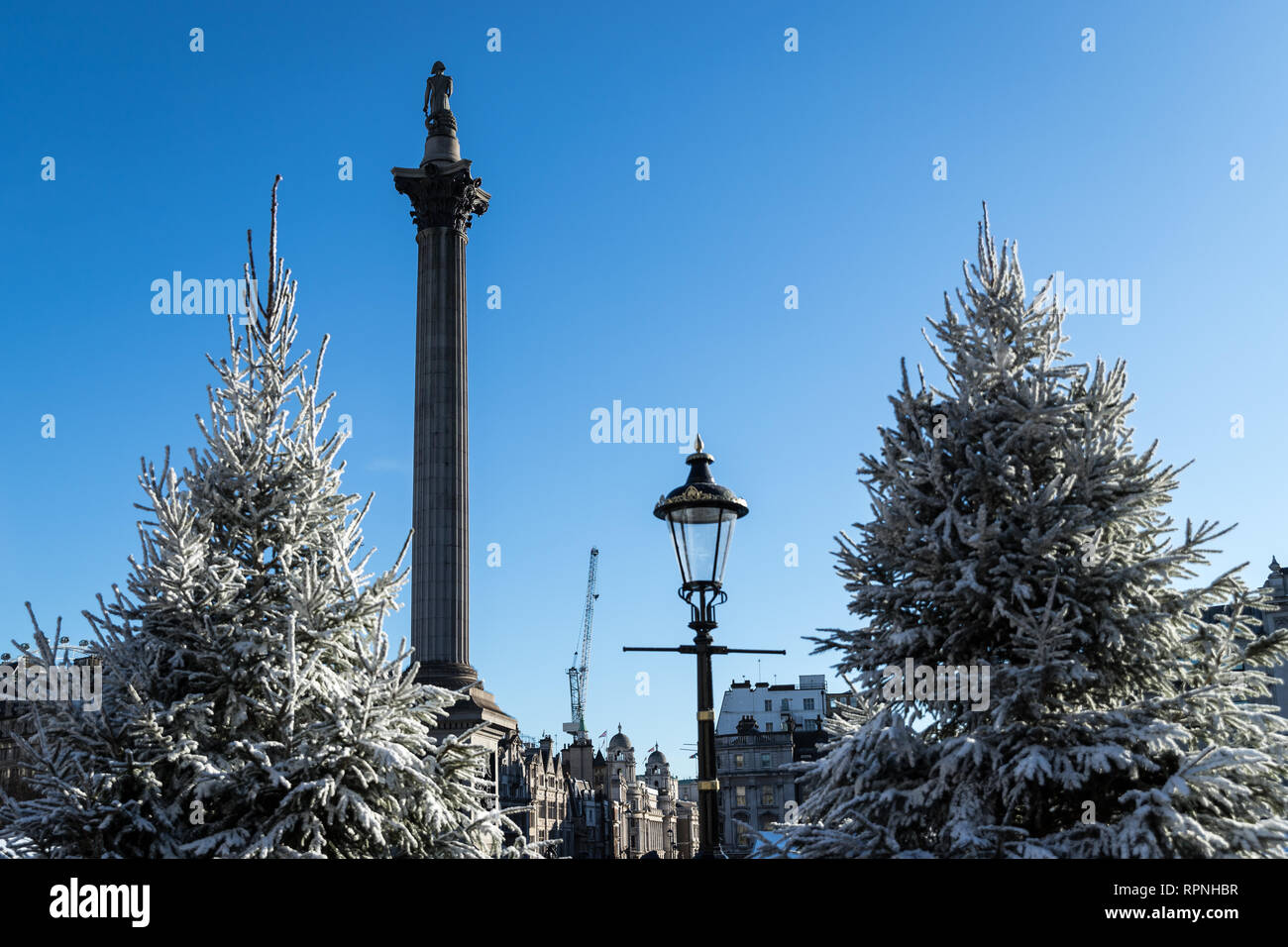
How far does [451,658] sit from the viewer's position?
128ft

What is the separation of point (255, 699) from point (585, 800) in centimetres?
9776

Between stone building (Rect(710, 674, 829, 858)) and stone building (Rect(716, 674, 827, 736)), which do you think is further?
stone building (Rect(716, 674, 827, 736))

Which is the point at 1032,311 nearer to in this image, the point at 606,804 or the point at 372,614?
the point at 372,614

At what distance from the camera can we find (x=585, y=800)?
4077 inches

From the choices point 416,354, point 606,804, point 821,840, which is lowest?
point 606,804

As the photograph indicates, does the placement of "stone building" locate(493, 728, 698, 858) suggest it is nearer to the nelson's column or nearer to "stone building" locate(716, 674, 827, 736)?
"stone building" locate(716, 674, 827, 736)

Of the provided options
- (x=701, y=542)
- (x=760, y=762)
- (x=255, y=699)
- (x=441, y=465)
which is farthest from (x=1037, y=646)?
(x=760, y=762)

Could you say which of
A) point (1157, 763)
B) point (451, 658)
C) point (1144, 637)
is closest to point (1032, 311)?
point (1144, 637)

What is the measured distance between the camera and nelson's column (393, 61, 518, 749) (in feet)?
129

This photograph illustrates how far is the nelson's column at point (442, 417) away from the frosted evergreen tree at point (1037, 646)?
1139 inches

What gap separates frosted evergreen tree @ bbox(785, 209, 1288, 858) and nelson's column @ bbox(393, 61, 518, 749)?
28.9 metres

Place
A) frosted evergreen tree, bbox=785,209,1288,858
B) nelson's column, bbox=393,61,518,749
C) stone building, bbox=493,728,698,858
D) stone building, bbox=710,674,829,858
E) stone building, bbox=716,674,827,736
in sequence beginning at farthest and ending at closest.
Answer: stone building, bbox=716,674,827,736 → stone building, bbox=710,674,829,858 → stone building, bbox=493,728,698,858 → nelson's column, bbox=393,61,518,749 → frosted evergreen tree, bbox=785,209,1288,858

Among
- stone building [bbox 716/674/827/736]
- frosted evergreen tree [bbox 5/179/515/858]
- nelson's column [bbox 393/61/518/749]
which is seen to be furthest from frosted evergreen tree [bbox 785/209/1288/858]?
stone building [bbox 716/674/827/736]
